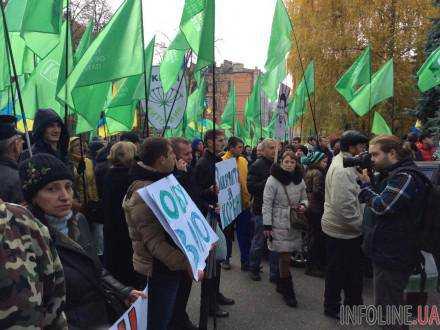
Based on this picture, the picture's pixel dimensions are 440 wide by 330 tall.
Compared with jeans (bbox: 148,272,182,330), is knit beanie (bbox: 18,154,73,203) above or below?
above

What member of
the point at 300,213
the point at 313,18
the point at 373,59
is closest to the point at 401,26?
the point at 373,59

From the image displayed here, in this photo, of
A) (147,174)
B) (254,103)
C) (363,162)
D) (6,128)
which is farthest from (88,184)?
(254,103)

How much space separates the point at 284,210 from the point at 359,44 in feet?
54.2

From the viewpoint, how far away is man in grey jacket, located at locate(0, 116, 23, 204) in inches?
119

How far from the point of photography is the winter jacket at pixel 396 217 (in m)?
3.23

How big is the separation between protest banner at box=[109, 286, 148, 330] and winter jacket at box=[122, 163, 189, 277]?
1.67 ft

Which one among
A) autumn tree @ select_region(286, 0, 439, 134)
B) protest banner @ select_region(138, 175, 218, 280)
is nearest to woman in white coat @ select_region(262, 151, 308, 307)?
protest banner @ select_region(138, 175, 218, 280)

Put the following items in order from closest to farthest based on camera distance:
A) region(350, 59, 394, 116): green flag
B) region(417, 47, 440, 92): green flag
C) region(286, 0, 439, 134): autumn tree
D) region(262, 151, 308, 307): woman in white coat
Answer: region(262, 151, 308, 307): woman in white coat, region(417, 47, 440, 92): green flag, region(350, 59, 394, 116): green flag, region(286, 0, 439, 134): autumn tree

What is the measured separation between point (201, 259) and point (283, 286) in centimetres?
236

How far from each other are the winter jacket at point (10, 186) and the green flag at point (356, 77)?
7.01 metres

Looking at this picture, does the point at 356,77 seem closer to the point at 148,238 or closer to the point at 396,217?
the point at 396,217

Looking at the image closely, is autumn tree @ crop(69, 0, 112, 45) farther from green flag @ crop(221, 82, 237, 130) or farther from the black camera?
the black camera

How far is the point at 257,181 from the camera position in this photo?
6.05m

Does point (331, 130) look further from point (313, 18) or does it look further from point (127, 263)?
point (127, 263)
